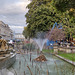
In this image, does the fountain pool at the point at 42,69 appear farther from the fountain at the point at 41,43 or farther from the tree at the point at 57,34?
the tree at the point at 57,34

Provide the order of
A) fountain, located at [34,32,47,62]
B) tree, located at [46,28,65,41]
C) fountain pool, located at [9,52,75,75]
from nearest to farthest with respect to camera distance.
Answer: fountain pool, located at [9,52,75,75] < fountain, located at [34,32,47,62] < tree, located at [46,28,65,41]

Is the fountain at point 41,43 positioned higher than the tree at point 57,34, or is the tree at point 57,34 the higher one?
the tree at point 57,34

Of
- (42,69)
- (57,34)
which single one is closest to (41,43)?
(42,69)

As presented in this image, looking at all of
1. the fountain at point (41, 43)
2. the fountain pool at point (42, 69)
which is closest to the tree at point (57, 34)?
the fountain at point (41, 43)

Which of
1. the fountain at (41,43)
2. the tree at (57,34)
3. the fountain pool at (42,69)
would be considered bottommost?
the fountain pool at (42,69)

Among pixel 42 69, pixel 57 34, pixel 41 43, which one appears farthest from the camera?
pixel 57 34

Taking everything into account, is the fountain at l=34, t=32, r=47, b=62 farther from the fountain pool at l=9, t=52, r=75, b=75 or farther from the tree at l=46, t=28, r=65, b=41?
the tree at l=46, t=28, r=65, b=41

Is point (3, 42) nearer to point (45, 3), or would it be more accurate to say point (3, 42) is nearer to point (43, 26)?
point (43, 26)

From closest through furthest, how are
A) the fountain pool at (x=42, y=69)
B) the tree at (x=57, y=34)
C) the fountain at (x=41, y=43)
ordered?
the fountain pool at (x=42, y=69), the fountain at (x=41, y=43), the tree at (x=57, y=34)

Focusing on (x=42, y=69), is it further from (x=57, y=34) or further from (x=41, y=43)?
(x=57, y=34)

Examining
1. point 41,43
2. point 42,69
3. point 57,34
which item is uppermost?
point 57,34

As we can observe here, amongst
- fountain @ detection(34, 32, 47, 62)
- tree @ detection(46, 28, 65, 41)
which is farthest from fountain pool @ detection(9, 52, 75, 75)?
tree @ detection(46, 28, 65, 41)

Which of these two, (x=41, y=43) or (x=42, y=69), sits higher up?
(x=41, y=43)

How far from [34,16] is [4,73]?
2443cm
